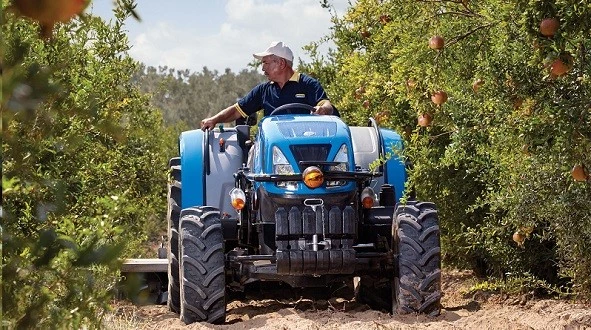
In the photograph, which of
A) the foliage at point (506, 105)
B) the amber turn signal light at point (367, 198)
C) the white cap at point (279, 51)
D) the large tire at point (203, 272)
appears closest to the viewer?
the foliage at point (506, 105)

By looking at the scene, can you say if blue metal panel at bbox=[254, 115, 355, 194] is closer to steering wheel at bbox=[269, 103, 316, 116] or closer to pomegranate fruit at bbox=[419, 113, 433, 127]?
steering wheel at bbox=[269, 103, 316, 116]

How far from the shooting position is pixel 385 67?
9.14 m

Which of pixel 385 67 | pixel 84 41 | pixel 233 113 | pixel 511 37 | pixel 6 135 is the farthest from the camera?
pixel 385 67

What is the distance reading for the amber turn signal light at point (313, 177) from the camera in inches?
255

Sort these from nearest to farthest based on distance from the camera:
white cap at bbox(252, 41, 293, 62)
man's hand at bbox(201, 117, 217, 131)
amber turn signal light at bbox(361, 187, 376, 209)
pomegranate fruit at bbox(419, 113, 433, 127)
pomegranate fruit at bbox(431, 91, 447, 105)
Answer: pomegranate fruit at bbox(431, 91, 447, 105) < amber turn signal light at bbox(361, 187, 376, 209) < pomegranate fruit at bbox(419, 113, 433, 127) < man's hand at bbox(201, 117, 217, 131) < white cap at bbox(252, 41, 293, 62)

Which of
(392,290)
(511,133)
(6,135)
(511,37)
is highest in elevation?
(511,37)

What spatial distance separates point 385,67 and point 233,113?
192 centimetres

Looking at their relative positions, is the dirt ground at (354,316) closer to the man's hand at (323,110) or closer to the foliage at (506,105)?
the foliage at (506,105)

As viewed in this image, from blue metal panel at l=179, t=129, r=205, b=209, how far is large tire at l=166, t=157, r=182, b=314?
0.20 metres

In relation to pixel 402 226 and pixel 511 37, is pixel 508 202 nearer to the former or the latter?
pixel 402 226

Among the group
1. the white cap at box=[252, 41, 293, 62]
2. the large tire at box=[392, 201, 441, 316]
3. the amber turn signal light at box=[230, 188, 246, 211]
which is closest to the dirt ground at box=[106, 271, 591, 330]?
the large tire at box=[392, 201, 441, 316]

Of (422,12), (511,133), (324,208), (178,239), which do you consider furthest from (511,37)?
(178,239)

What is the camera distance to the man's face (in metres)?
7.71

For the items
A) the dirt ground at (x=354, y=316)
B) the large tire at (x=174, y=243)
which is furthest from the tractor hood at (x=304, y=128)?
the dirt ground at (x=354, y=316)
